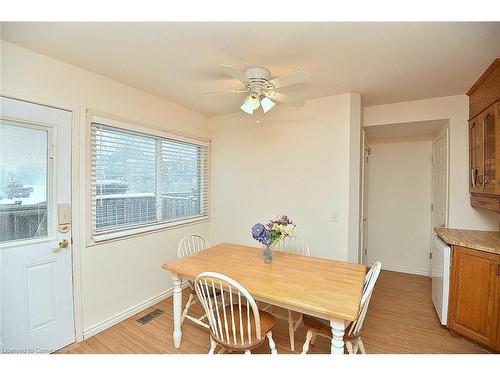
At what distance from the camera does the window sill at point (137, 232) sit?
2189 mm

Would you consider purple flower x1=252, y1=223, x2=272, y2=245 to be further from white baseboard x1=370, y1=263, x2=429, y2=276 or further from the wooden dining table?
white baseboard x1=370, y1=263, x2=429, y2=276

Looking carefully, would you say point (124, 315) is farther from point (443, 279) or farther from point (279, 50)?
point (443, 279)

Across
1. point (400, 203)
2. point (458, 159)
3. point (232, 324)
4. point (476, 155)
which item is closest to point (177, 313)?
point (232, 324)

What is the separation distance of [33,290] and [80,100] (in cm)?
156

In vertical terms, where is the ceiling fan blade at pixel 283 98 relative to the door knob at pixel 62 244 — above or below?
above

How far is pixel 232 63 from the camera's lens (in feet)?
6.12

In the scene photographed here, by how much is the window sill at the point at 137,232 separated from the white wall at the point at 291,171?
50cm

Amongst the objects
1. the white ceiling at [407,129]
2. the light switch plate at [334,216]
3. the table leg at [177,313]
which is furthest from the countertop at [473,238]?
the table leg at [177,313]

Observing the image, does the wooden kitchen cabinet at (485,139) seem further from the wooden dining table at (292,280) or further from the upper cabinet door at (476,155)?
the wooden dining table at (292,280)

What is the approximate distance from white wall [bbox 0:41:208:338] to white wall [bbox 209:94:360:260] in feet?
2.35

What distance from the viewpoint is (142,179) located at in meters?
2.64

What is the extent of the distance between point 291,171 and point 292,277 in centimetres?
152

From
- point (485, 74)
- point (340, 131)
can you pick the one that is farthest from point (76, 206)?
point (485, 74)
